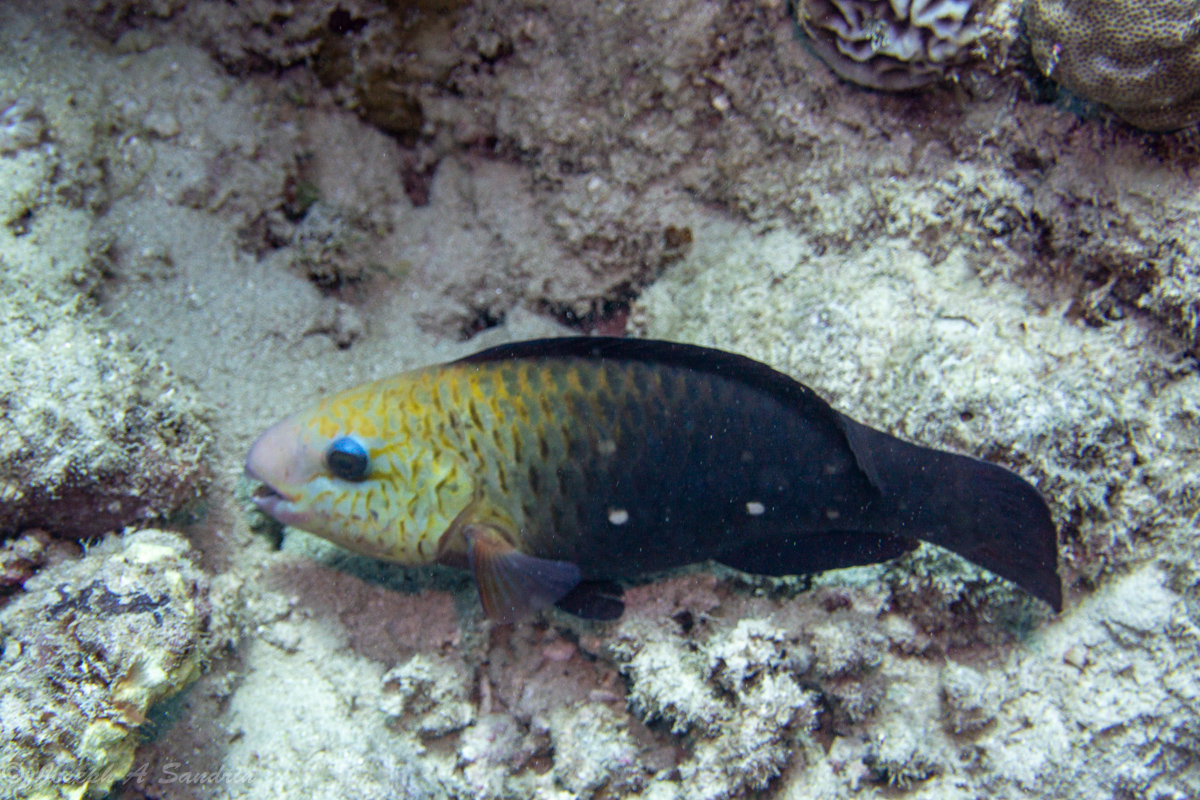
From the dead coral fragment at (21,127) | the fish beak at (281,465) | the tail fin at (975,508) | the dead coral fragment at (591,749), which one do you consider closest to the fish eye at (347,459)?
the fish beak at (281,465)

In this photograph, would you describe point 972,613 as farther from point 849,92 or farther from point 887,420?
point 849,92

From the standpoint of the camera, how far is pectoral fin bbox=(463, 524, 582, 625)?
8.46 feet

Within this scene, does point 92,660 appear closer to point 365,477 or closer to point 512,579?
point 365,477

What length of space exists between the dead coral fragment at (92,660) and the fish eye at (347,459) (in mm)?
800

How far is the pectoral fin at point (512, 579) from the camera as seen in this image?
2580 mm

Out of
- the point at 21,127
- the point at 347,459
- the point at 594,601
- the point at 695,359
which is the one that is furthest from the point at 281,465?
the point at 21,127

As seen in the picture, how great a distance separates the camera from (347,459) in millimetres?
2586

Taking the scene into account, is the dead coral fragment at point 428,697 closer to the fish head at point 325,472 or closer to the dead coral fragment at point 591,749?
the dead coral fragment at point 591,749

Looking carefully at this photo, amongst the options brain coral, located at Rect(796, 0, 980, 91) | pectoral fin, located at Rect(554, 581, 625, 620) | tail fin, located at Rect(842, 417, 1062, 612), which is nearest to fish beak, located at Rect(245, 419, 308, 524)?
pectoral fin, located at Rect(554, 581, 625, 620)

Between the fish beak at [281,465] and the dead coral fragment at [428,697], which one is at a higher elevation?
the fish beak at [281,465]

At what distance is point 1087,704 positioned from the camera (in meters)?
2.96

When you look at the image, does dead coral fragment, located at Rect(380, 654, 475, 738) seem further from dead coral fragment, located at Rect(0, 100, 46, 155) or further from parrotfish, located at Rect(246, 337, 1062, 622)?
dead coral fragment, located at Rect(0, 100, 46, 155)

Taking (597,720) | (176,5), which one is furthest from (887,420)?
(176,5)

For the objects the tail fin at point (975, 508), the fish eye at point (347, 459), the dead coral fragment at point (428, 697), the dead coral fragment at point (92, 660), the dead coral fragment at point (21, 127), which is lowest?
the dead coral fragment at point (428, 697)
